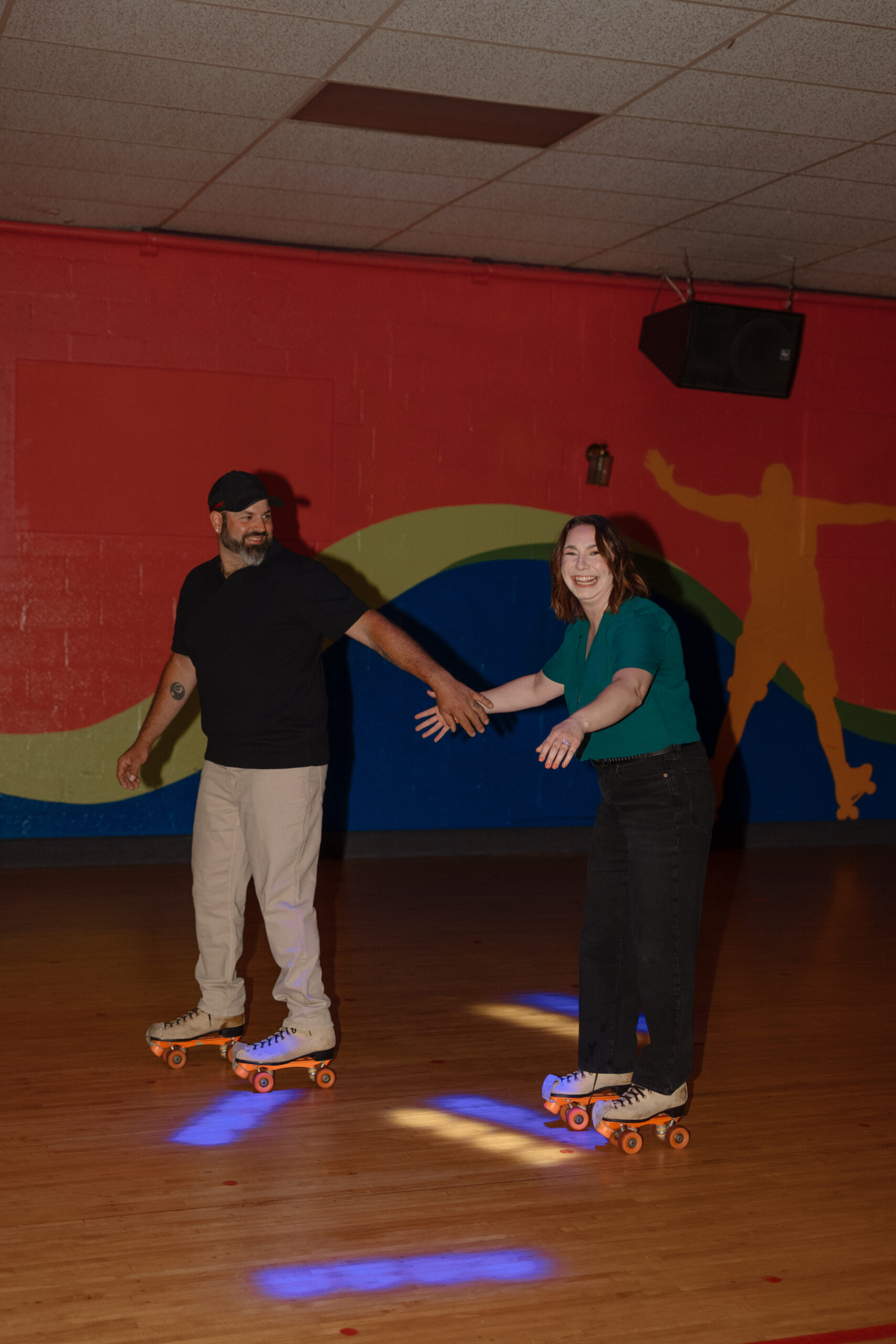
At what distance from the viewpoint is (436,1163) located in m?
2.93

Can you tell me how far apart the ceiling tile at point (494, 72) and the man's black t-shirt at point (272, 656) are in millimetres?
A: 1892

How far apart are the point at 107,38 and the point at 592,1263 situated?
370 centimetres

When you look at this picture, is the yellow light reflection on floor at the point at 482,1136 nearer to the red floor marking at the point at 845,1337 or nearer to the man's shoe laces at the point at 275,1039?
the man's shoe laces at the point at 275,1039

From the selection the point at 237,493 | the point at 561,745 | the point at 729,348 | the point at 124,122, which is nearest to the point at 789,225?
the point at 729,348

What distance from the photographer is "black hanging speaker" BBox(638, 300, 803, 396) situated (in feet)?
22.4

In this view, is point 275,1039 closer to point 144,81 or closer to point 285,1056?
point 285,1056

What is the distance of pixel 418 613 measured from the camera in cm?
683

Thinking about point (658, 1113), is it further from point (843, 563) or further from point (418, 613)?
point (843, 563)

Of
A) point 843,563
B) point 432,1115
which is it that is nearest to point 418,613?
point 843,563

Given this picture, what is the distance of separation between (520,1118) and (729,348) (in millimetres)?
4771

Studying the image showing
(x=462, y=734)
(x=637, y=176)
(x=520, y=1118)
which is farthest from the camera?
(x=462, y=734)

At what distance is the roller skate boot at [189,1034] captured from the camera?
3535 mm

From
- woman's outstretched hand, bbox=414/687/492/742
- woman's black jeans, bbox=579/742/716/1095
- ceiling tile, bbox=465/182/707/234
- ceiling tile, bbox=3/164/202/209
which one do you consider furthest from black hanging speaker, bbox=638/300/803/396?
woman's black jeans, bbox=579/742/716/1095

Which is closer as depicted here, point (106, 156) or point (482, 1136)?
point (482, 1136)
